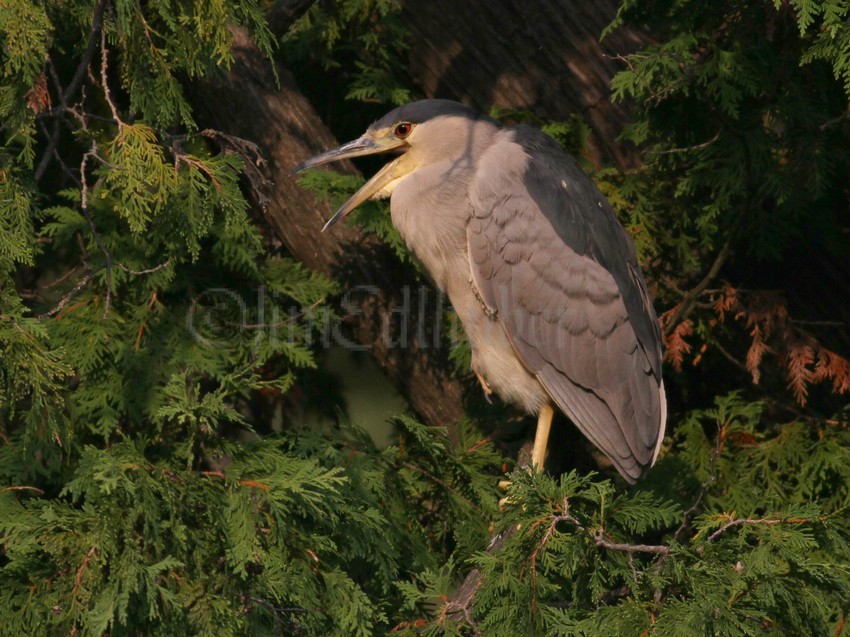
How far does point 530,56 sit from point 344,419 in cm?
167

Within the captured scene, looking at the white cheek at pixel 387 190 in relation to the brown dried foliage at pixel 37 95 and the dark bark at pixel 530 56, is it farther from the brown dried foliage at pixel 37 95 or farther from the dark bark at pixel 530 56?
the brown dried foliage at pixel 37 95

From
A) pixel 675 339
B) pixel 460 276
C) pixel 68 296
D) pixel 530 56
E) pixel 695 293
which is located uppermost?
pixel 68 296

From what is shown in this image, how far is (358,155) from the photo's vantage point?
350 centimetres

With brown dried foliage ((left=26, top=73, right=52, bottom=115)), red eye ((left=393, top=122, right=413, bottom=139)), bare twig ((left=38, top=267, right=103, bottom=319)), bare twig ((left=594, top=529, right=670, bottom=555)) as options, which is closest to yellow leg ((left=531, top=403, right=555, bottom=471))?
bare twig ((left=594, top=529, right=670, bottom=555))

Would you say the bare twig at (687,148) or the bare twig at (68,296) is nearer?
the bare twig at (68,296)

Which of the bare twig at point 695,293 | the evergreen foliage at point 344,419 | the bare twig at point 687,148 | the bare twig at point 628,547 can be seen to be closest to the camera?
the bare twig at point 628,547

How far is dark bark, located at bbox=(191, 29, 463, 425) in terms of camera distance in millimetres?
3674

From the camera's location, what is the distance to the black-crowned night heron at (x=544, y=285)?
10.7 feet

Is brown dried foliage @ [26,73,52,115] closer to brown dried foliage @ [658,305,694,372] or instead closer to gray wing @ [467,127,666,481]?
gray wing @ [467,127,666,481]

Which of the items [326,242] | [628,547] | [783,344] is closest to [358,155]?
[326,242]

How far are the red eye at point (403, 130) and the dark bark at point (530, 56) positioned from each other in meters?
0.64

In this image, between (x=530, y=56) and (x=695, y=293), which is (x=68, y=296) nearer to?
(x=695, y=293)

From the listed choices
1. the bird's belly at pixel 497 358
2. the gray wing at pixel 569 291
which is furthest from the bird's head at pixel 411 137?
the bird's belly at pixel 497 358

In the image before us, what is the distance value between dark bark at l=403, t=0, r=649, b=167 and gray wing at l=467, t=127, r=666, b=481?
656 millimetres
